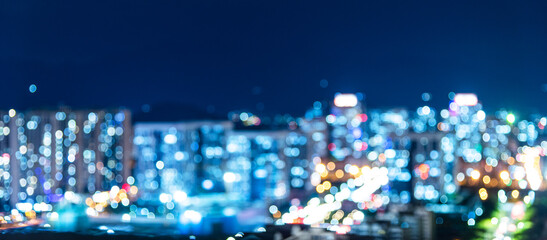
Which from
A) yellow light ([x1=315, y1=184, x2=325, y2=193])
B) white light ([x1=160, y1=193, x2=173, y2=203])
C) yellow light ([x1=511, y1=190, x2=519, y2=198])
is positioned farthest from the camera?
yellow light ([x1=315, y1=184, x2=325, y2=193])

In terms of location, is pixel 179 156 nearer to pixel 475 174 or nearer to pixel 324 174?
pixel 324 174

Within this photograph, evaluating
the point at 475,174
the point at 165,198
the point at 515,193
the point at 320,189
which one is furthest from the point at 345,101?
the point at 515,193

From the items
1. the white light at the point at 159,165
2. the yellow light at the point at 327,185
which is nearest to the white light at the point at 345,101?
the yellow light at the point at 327,185

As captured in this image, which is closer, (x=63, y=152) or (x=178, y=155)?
(x=63, y=152)

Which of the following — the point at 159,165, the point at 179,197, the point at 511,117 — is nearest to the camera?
the point at 511,117

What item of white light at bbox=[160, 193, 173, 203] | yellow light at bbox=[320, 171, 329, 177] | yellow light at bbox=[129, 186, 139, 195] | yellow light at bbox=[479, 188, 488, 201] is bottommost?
white light at bbox=[160, 193, 173, 203]

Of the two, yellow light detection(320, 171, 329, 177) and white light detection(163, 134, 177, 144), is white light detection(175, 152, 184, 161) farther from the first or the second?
yellow light detection(320, 171, 329, 177)

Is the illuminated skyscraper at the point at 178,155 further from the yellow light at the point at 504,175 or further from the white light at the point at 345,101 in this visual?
the yellow light at the point at 504,175

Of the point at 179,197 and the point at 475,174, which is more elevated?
the point at 475,174

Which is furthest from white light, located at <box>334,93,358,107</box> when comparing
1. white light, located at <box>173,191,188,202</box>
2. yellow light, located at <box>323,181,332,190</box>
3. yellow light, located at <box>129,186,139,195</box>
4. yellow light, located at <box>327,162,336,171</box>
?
yellow light, located at <box>129,186,139,195</box>

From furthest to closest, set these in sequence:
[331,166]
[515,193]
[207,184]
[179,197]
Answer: [207,184] → [331,166] → [179,197] → [515,193]

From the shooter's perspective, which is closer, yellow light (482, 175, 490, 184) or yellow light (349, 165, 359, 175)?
yellow light (482, 175, 490, 184)

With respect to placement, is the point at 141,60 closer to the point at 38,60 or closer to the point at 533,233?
the point at 38,60
